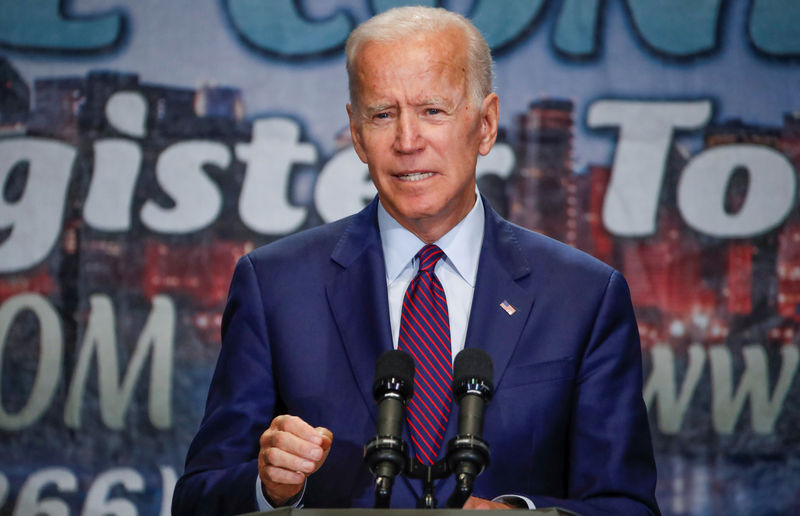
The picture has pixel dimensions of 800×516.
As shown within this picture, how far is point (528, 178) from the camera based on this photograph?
3.65m

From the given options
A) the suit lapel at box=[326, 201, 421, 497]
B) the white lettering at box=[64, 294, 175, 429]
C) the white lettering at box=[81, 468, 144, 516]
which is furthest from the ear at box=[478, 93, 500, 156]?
the white lettering at box=[81, 468, 144, 516]

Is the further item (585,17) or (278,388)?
(585,17)

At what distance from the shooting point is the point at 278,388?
186 centimetres

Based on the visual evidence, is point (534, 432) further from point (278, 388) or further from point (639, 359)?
point (278, 388)

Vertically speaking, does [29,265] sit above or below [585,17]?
below

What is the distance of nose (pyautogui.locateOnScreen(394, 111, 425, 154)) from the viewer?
5.92 feet

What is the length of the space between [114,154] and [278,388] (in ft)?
7.12

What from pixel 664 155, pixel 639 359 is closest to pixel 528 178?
pixel 664 155

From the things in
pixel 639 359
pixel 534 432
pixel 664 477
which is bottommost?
pixel 664 477

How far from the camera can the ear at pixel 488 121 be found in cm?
197

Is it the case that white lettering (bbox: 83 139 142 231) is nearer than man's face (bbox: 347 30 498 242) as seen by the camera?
No

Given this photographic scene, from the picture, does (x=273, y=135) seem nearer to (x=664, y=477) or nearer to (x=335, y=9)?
(x=335, y=9)

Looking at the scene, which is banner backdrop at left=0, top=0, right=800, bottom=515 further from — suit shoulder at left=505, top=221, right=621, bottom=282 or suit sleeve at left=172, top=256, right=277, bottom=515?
suit sleeve at left=172, top=256, right=277, bottom=515

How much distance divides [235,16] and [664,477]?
2.37 m
